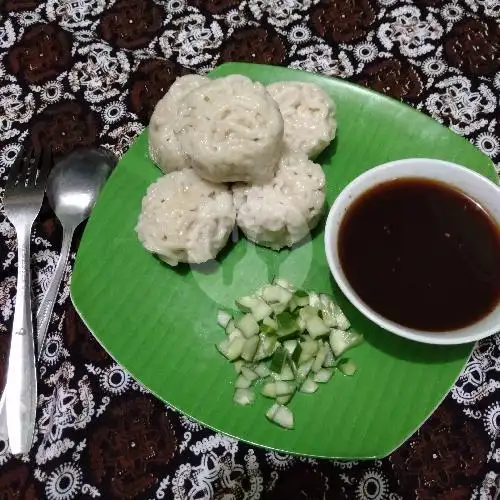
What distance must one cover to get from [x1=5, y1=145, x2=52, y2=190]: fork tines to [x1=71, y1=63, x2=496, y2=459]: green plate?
47 cm

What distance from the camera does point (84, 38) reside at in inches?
114

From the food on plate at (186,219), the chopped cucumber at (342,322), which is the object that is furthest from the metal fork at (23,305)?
the chopped cucumber at (342,322)

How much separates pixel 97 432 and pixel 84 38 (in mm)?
2065

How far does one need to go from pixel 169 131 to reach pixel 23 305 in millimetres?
911

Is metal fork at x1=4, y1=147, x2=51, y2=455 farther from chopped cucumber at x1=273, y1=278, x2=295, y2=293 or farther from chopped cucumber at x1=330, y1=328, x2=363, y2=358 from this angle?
chopped cucumber at x1=330, y1=328, x2=363, y2=358

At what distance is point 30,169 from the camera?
7.91ft

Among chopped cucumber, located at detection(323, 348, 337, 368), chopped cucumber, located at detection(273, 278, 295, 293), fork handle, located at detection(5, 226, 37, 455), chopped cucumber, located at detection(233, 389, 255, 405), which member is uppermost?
chopped cucumber, located at detection(273, 278, 295, 293)

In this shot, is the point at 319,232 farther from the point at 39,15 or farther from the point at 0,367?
the point at 39,15

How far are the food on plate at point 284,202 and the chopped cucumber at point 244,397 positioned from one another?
554 millimetres

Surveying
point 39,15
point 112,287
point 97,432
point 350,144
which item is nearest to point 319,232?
point 350,144

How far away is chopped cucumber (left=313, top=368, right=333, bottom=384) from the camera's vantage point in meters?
1.85

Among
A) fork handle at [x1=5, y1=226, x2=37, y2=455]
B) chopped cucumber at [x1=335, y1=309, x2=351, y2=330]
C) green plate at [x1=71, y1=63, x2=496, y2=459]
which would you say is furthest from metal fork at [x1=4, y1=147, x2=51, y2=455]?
chopped cucumber at [x1=335, y1=309, x2=351, y2=330]

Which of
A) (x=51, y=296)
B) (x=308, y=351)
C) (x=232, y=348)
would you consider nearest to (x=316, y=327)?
(x=308, y=351)

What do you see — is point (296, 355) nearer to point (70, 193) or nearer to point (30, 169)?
point (70, 193)
